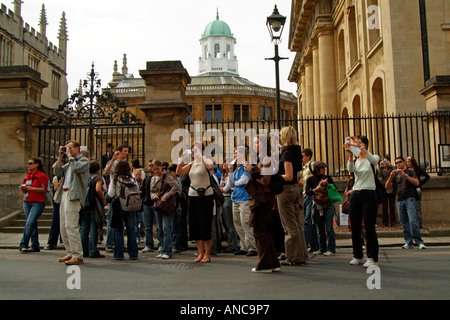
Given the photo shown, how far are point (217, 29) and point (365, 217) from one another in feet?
323

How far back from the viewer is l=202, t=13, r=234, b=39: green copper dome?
3907 inches


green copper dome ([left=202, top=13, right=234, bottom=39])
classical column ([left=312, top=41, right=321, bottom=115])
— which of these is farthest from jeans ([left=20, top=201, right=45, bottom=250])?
green copper dome ([left=202, top=13, right=234, bottom=39])

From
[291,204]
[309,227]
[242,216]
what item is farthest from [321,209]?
[291,204]

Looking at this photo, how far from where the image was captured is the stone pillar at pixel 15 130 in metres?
12.3

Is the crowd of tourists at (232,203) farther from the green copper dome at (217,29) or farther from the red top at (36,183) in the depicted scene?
the green copper dome at (217,29)

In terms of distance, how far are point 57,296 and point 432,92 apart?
12.1 metres

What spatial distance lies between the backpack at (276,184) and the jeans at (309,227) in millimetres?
2542

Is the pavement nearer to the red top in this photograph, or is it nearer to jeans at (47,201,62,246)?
jeans at (47,201,62,246)

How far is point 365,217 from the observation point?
648 cm

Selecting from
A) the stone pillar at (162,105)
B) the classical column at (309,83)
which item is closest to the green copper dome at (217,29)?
the classical column at (309,83)

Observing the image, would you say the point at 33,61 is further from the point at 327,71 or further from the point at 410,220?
the point at 410,220

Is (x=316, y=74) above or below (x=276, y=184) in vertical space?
above

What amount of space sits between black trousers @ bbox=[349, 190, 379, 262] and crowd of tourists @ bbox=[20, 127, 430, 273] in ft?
0.05

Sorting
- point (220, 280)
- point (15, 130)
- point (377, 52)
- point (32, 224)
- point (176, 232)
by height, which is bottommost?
point (220, 280)
